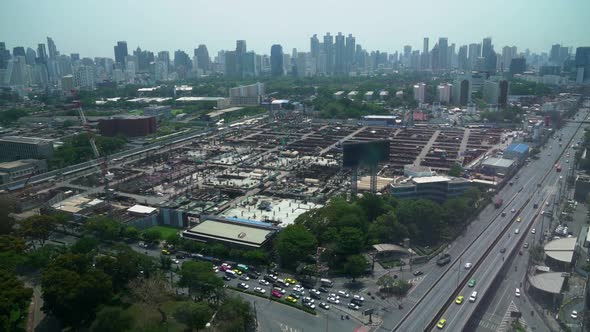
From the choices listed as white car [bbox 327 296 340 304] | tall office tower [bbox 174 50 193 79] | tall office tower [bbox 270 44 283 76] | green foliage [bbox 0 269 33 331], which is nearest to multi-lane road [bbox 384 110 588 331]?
white car [bbox 327 296 340 304]

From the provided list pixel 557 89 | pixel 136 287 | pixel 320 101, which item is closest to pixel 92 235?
pixel 136 287

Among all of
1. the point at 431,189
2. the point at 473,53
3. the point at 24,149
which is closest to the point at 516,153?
the point at 431,189

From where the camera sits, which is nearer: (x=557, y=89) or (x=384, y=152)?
(x=384, y=152)

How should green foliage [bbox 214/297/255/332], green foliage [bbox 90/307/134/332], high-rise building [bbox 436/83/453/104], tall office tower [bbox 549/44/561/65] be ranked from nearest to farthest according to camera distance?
1. green foliage [bbox 214/297/255/332]
2. green foliage [bbox 90/307/134/332]
3. high-rise building [bbox 436/83/453/104]
4. tall office tower [bbox 549/44/561/65]

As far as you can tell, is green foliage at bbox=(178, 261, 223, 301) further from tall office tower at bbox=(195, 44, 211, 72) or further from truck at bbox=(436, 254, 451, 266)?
tall office tower at bbox=(195, 44, 211, 72)

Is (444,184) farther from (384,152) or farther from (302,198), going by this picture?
(302,198)

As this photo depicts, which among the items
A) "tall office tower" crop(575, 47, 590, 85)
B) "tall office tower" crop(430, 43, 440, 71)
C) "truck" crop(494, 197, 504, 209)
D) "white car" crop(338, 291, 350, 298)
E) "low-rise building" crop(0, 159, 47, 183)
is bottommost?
"white car" crop(338, 291, 350, 298)

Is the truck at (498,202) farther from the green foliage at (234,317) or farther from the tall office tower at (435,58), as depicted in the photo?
the tall office tower at (435,58)
